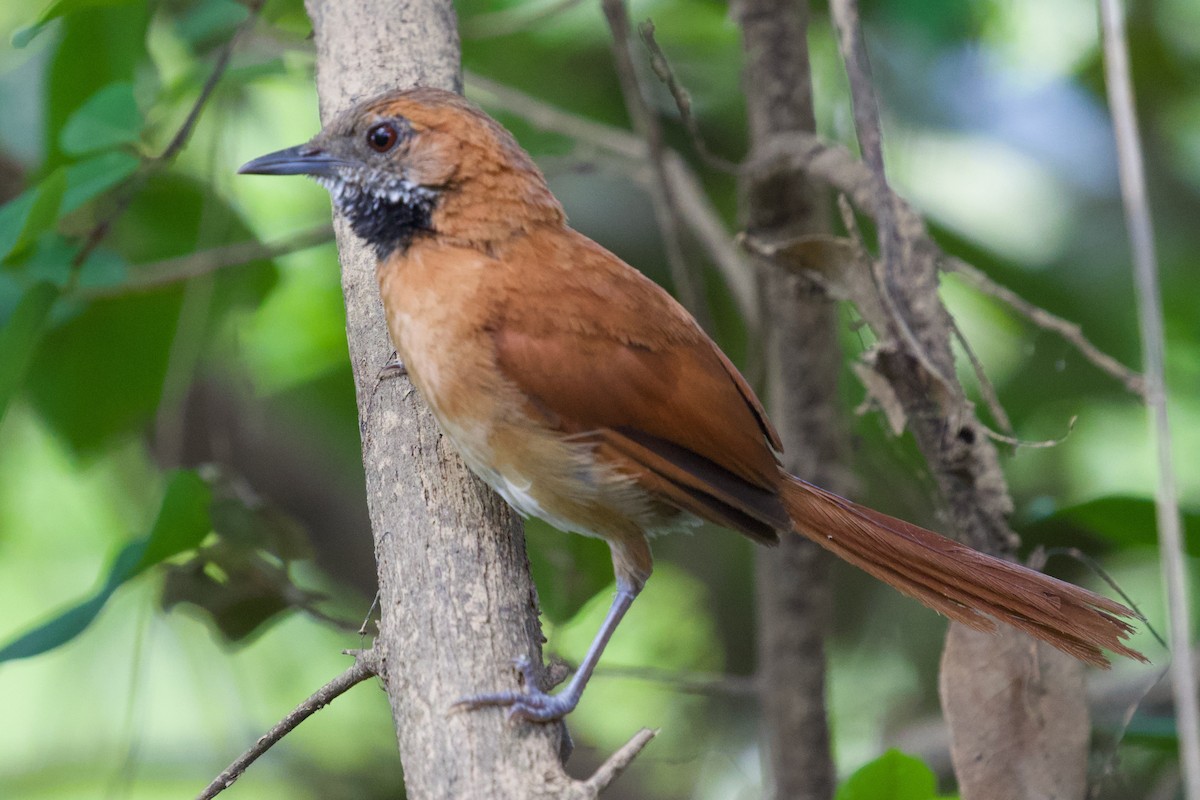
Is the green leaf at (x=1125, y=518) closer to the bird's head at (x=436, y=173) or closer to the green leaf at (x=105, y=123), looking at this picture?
the bird's head at (x=436, y=173)

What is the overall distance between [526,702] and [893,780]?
869 millimetres

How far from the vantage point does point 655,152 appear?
3371mm

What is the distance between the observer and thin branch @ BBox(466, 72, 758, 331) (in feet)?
11.8

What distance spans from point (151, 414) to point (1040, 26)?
11.0 ft

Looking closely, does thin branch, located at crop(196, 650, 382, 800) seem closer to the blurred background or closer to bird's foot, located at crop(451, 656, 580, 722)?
bird's foot, located at crop(451, 656, 580, 722)

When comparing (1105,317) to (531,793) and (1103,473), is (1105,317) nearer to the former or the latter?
(1103,473)

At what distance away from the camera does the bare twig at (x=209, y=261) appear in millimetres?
3373

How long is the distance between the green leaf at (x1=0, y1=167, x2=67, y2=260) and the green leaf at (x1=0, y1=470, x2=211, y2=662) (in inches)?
23.6

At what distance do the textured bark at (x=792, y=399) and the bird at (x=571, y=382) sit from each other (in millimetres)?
959

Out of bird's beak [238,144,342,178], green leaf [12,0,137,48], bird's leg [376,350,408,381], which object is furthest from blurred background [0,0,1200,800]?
bird's leg [376,350,408,381]

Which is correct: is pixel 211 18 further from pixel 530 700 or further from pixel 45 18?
pixel 530 700

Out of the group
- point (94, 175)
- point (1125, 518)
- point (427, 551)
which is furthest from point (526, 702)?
point (94, 175)

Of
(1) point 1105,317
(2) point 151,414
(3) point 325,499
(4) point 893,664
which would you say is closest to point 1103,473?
(1) point 1105,317

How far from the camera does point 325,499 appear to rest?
14.6ft
